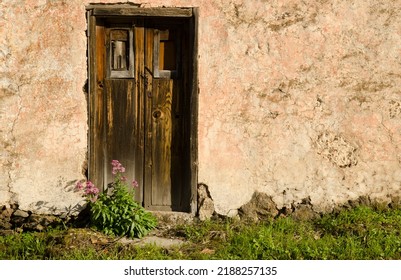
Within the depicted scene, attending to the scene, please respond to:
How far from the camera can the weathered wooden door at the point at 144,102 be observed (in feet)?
17.5

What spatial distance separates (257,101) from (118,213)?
1730 millimetres

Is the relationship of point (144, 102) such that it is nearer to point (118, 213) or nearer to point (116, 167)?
point (116, 167)

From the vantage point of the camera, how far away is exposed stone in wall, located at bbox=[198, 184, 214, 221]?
17.0 feet

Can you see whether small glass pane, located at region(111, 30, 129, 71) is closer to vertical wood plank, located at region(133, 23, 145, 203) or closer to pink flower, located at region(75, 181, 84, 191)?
vertical wood plank, located at region(133, 23, 145, 203)

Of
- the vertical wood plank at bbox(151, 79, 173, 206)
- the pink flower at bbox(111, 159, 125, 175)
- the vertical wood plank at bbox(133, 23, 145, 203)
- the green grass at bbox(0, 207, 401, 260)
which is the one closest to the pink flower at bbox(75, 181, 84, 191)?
the pink flower at bbox(111, 159, 125, 175)

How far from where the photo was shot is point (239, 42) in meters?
5.16

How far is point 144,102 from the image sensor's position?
5355 millimetres

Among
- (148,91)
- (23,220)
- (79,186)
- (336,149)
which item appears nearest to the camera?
(79,186)

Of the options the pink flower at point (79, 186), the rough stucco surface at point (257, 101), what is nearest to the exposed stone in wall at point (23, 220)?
the rough stucco surface at point (257, 101)

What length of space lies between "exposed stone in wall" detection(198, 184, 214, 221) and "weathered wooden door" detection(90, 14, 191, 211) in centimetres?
16

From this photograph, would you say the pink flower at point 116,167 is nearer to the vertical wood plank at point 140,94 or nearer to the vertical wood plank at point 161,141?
the vertical wood plank at point 140,94

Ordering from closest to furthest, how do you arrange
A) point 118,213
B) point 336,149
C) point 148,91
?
point 118,213 < point 336,149 < point 148,91

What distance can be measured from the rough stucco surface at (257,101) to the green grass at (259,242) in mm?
269

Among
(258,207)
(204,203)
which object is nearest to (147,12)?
(204,203)
